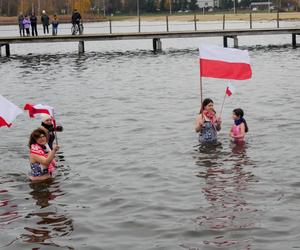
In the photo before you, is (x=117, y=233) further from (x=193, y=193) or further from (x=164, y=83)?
(x=164, y=83)

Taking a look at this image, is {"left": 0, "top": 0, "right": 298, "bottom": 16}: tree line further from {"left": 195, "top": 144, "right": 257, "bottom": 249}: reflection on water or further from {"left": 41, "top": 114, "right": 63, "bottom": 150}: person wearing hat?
{"left": 41, "top": 114, "right": 63, "bottom": 150}: person wearing hat

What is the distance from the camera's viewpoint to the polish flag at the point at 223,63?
16.2 m

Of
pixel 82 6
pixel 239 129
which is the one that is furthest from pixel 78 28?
pixel 82 6

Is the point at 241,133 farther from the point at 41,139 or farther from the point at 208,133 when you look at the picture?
the point at 41,139

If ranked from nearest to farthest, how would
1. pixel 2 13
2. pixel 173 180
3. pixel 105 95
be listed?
pixel 173 180 < pixel 105 95 < pixel 2 13

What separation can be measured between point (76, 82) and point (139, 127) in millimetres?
13268

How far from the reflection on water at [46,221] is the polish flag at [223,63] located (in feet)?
17.3

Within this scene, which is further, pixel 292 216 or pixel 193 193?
pixel 193 193

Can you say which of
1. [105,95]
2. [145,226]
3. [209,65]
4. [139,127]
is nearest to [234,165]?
A: [209,65]

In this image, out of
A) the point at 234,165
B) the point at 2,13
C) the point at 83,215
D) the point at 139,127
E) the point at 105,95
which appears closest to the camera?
the point at 83,215

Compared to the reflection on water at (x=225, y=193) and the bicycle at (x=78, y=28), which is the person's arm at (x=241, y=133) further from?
the bicycle at (x=78, y=28)

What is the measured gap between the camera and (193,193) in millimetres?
12414

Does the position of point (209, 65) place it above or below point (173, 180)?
above

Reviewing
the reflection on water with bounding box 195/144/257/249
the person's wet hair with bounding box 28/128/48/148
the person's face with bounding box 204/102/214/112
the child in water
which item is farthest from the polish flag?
the person's wet hair with bounding box 28/128/48/148
